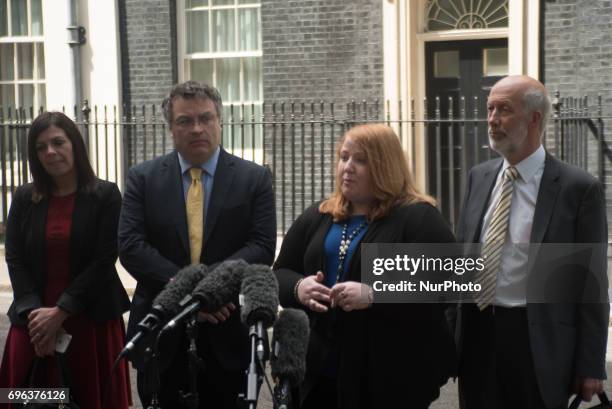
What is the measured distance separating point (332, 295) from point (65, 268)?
1747 millimetres

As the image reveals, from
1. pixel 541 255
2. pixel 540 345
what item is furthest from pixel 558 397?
pixel 541 255

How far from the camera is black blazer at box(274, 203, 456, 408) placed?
14.1 ft

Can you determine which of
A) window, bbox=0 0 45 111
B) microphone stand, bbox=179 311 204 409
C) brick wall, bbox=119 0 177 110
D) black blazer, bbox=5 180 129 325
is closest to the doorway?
brick wall, bbox=119 0 177 110

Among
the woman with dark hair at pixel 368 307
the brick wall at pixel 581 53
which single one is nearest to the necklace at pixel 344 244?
the woman with dark hair at pixel 368 307

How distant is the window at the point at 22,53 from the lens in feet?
50.7

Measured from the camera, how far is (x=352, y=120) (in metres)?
12.7

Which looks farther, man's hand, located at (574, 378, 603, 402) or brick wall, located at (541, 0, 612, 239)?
brick wall, located at (541, 0, 612, 239)

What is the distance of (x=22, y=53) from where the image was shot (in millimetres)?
15609

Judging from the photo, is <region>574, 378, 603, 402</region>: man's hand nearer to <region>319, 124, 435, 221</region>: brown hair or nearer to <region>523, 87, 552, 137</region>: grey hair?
<region>319, 124, 435, 221</region>: brown hair

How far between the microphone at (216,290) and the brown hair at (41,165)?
1865 mm

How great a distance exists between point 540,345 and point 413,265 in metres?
0.61

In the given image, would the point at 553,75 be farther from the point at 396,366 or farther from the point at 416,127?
the point at 396,366

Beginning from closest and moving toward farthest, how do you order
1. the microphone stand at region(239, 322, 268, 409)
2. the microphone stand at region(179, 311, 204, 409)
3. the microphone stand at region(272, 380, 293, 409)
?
the microphone stand at region(239, 322, 268, 409) < the microphone stand at region(272, 380, 293, 409) < the microphone stand at region(179, 311, 204, 409)

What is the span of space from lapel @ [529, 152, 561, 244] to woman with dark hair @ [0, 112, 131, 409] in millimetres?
2194
